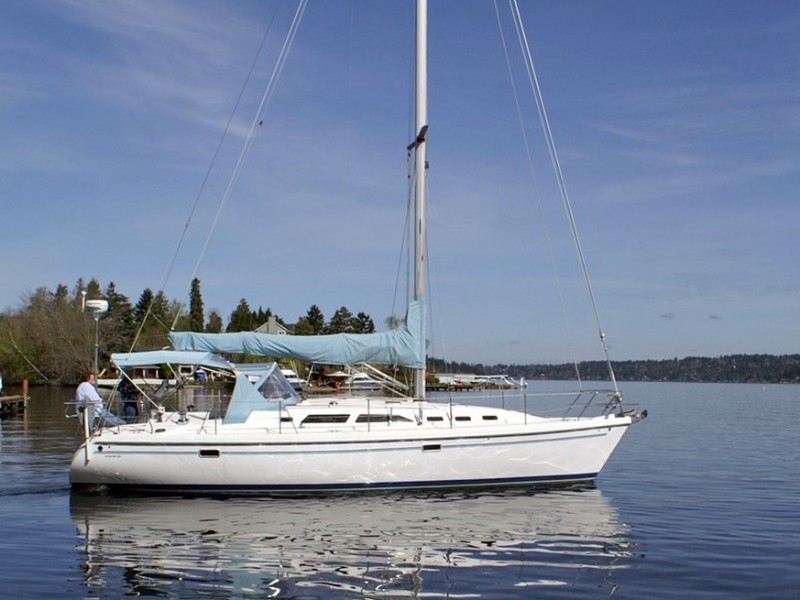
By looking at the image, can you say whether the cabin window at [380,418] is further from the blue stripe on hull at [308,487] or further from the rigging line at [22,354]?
the rigging line at [22,354]

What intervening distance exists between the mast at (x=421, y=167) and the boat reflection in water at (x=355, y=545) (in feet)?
13.4

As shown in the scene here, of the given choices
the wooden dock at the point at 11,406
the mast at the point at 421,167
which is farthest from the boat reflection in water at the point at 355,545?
the wooden dock at the point at 11,406

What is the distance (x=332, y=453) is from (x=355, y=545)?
406 cm

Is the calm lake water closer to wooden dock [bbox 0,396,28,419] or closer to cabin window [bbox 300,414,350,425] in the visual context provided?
cabin window [bbox 300,414,350,425]

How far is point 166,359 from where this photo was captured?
18344 mm

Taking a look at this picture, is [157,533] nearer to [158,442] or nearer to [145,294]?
[158,442]

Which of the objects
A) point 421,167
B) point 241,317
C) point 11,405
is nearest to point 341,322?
point 241,317

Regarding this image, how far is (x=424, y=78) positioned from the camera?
20344mm

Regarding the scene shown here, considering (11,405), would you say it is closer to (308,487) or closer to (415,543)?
(308,487)

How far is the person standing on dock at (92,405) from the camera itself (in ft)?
58.6

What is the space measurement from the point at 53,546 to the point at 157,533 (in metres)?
1.72

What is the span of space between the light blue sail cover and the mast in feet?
1.06

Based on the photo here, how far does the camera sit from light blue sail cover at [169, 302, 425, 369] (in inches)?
734

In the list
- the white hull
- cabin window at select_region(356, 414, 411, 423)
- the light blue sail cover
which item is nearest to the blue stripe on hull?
the white hull
